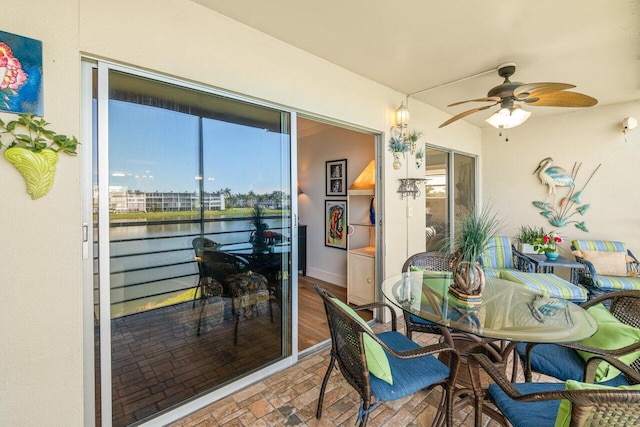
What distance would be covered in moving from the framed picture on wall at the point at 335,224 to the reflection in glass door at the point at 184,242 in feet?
7.59

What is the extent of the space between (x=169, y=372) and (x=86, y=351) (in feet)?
1.80

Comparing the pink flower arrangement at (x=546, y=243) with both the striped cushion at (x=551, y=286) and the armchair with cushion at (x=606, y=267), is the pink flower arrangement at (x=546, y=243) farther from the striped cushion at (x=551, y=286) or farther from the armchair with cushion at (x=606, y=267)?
the striped cushion at (x=551, y=286)

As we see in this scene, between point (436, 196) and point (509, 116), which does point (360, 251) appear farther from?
point (509, 116)

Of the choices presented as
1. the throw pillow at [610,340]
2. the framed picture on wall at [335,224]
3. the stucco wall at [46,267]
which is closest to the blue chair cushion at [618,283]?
the throw pillow at [610,340]

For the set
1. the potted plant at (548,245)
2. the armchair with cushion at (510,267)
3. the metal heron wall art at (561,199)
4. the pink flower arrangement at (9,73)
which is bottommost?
the armchair with cushion at (510,267)

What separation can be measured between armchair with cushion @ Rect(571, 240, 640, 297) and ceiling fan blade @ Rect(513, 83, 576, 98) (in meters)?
2.52

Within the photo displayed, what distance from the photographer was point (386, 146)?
3178 mm

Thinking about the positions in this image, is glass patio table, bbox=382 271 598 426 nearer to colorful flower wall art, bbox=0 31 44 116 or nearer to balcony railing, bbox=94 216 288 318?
balcony railing, bbox=94 216 288 318

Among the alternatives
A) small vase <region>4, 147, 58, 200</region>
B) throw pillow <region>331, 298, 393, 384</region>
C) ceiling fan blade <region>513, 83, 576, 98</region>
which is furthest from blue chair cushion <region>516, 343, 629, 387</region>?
small vase <region>4, 147, 58, 200</region>

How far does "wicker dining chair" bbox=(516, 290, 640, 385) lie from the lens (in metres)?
1.49

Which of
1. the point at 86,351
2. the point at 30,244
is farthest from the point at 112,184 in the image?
the point at 86,351

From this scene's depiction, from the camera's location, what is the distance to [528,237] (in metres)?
4.23

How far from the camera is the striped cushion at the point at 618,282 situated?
10.4 feet

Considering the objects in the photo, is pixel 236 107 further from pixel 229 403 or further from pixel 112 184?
pixel 229 403
